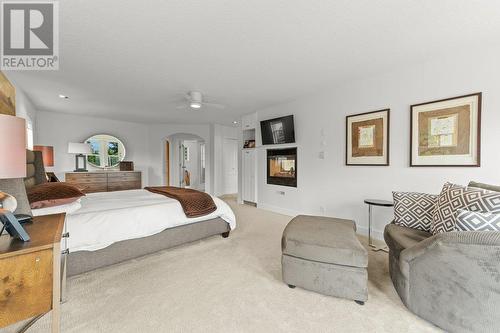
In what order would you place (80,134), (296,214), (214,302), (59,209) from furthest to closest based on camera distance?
(80,134) → (296,214) → (59,209) → (214,302)

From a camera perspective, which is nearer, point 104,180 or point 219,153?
point 104,180

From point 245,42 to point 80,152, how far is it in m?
4.95

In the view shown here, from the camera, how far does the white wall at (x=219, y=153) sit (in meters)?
6.63

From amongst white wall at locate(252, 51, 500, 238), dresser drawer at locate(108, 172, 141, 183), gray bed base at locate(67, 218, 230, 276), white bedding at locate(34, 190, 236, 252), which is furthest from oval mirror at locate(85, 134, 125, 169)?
white wall at locate(252, 51, 500, 238)

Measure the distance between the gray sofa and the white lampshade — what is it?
20.4 feet

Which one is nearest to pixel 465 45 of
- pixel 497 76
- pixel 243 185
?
pixel 497 76

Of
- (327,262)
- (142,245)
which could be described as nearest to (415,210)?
(327,262)

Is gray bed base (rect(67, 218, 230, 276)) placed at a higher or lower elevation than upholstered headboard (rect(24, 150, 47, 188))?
lower

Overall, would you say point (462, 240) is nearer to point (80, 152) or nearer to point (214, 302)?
point (214, 302)

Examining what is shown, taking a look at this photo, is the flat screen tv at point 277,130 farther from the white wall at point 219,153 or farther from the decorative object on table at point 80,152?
the decorative object on table at point 80,152

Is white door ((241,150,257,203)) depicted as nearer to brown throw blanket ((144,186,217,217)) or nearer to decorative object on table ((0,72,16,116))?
brown throw blanket ((144,186,217,217))

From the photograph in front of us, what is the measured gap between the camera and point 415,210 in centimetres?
208

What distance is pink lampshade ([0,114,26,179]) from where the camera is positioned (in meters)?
0.97

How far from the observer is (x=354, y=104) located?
11.0 ft
